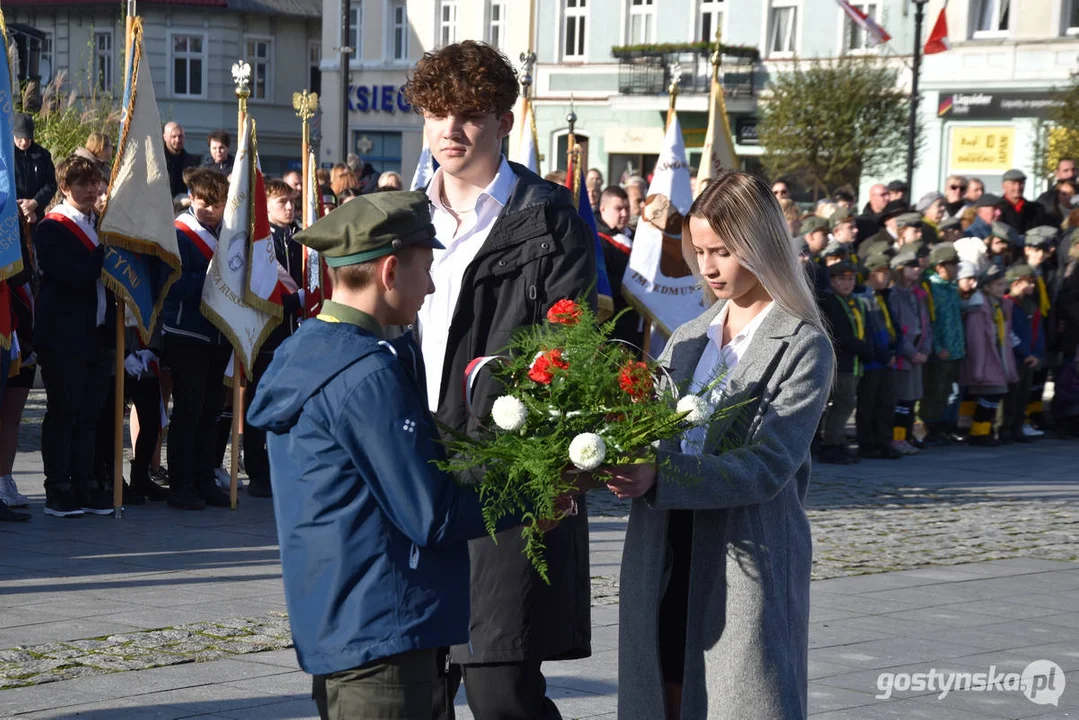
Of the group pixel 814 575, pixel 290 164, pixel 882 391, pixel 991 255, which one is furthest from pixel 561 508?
pixel 290 164

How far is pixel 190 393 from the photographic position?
10.3 m

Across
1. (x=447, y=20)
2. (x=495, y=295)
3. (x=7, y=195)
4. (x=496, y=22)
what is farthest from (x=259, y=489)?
(x=447, y=20)

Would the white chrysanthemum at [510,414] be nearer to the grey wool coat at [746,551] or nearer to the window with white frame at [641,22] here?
the grey wool coat at [746,551]

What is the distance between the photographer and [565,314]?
3797 millimetres

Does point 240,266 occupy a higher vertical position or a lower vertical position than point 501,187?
lower

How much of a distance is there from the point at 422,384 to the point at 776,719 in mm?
1167

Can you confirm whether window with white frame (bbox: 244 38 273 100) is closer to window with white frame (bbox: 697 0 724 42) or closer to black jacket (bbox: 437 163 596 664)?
window with white frame (bbox: 697 0 724 42)

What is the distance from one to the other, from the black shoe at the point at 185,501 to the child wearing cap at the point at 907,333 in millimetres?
6700

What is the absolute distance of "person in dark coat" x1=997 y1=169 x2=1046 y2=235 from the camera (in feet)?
61.2

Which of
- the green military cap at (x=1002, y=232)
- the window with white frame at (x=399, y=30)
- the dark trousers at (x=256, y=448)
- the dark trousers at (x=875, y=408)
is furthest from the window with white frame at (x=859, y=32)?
→ the dark trousers at (x=256, y=448)

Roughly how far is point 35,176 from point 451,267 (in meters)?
9.71

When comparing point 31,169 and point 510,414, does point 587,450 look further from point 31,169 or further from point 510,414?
point 31,169

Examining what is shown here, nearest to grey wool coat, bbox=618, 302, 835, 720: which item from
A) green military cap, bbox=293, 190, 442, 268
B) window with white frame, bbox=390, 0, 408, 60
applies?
green military cap, bbox=293, 190, 442, 268

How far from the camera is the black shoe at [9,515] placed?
31.2ft
